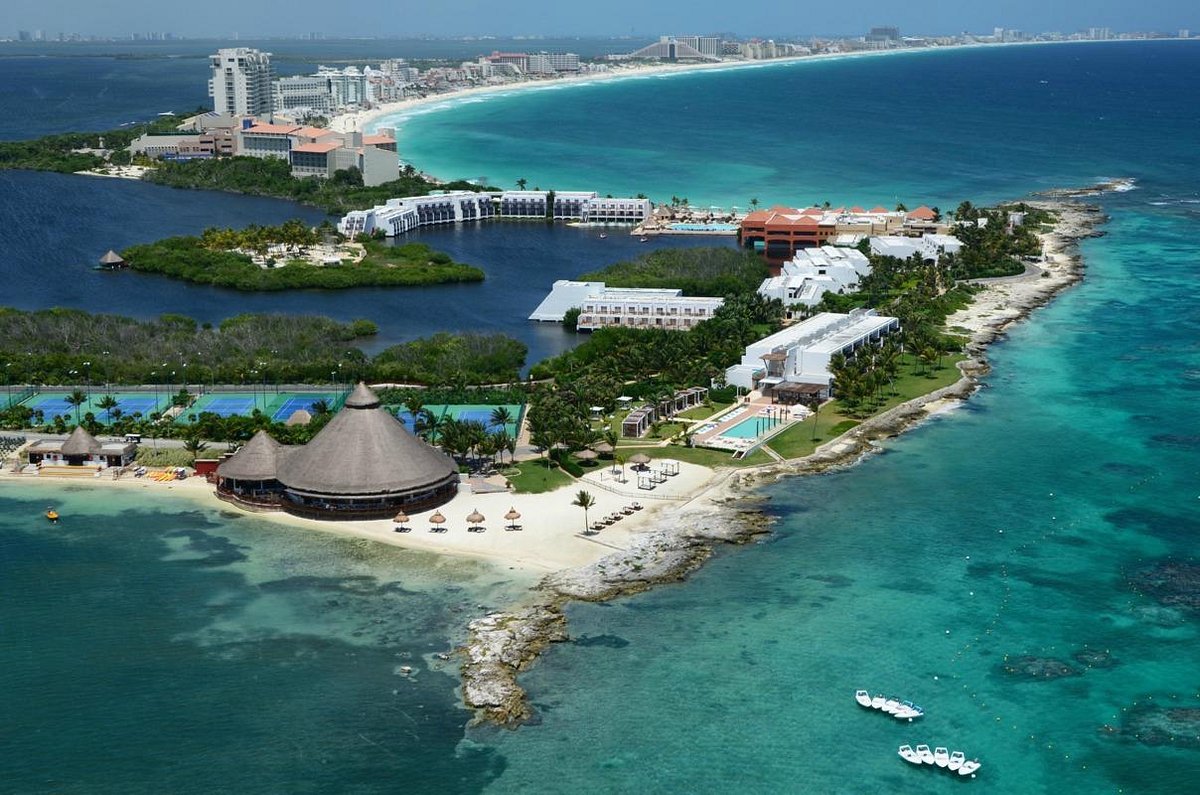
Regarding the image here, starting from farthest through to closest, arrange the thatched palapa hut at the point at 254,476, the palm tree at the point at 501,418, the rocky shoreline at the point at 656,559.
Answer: the palm tree at the point at 501,418 < the thatched palapa hut at the point at 254,476 < the rocky shoreline at the point at 656,559

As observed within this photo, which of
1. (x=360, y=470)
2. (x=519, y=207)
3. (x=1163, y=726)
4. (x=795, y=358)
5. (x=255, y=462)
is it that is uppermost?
(x=519, y=207)

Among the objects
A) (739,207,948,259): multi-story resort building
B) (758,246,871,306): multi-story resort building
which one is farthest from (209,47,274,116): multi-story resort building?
(758,246,871,306): multi-story resort building

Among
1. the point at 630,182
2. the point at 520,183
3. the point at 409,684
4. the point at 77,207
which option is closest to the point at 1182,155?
the point at 630,182

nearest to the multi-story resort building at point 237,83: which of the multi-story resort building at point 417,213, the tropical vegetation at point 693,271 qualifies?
the multi-story resort building at point 417,213

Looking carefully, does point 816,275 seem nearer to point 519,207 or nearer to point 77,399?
point 519,207

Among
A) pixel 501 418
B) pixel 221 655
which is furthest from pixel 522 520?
pixel 221 655

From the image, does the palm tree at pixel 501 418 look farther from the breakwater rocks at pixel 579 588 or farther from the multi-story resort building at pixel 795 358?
the multi-story resort building at pixel 795 358

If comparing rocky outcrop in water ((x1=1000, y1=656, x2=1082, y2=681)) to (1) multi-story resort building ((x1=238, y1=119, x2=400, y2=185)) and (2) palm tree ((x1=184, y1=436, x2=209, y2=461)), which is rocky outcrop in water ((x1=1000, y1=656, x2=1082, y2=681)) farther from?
(1) multi-story resort building ((x1=238, y1=119, x2=400, y2=185))
